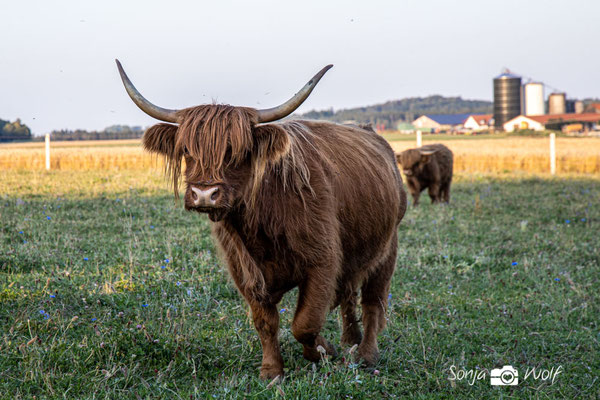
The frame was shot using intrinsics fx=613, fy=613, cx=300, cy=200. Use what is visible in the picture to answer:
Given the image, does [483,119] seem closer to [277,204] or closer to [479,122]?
[479,122]

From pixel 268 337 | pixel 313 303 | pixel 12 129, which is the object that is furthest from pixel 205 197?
pixel 12 129

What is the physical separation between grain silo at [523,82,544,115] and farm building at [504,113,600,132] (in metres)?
9.51

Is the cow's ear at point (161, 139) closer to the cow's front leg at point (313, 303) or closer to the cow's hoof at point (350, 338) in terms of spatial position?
the cow's front leg at point (313, 303)

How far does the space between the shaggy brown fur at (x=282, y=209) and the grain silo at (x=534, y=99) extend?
94.7m

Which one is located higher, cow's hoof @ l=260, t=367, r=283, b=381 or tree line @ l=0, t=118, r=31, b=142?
tree line @ l=0, t=118, r=31, b=142

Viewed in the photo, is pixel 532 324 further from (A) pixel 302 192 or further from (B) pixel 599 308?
(A) pixel 302 192

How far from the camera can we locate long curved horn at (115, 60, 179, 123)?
372 centimetres

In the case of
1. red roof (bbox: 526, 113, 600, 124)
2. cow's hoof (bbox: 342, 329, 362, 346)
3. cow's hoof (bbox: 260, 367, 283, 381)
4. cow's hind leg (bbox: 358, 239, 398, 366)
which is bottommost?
cow's hoof (bbox: 342, 329, 362, 346)

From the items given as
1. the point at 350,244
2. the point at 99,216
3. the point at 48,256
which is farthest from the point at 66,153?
the point at 350,244

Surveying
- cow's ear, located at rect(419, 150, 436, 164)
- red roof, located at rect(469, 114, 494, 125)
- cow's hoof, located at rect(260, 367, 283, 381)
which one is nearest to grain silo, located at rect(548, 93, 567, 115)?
red roof, located at rect(469, 114, 494, 125)

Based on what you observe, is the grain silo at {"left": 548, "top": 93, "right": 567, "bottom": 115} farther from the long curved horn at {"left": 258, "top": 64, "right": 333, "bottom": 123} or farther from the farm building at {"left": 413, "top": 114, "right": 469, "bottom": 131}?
the long curved horn at {"left": 258, "top": 64, "right": 333, "bottom": 123}

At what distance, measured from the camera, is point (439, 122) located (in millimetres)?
118562

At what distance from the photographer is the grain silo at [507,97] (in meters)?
86.4

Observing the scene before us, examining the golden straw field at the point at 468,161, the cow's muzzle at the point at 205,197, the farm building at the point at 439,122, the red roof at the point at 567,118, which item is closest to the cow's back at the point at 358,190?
the cow's muzzle at the point at 205,197
